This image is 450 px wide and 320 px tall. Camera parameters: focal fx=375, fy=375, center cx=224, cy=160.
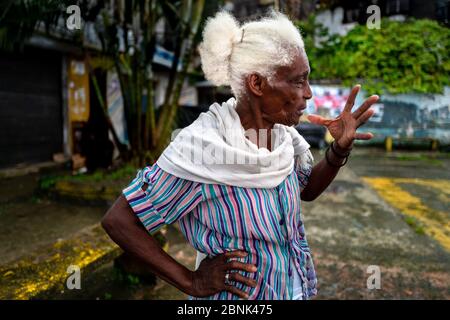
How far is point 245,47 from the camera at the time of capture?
131 centimetres

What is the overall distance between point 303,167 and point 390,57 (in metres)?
13.2

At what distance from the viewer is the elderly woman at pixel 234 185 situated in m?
1.26

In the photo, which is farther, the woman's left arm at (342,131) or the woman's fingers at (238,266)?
the woman's left arm at (342,131)

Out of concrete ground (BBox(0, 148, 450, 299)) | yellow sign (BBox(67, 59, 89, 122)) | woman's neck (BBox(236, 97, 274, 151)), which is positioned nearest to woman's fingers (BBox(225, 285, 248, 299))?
woman's neck (BBox(236, 97, 274, 151))

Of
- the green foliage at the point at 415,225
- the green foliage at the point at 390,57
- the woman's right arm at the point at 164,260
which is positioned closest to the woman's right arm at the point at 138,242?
the woman's right arm at the point at 164,260

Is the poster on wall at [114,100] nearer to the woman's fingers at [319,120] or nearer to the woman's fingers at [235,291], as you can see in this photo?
the woman's fingers at [319,120]

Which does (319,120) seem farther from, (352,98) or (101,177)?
(101,177)

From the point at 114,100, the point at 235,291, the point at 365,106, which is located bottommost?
the point at 235,291

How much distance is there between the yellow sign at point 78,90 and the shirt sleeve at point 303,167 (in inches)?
324

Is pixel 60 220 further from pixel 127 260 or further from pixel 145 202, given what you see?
pixel 145 202

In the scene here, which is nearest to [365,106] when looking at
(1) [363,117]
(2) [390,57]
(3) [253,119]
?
(1) [363,117]

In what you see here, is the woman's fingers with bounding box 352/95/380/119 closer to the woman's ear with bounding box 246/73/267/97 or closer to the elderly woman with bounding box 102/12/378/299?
the elderly woman with bounding box 102/12/378/299

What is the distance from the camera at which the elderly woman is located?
126cm
